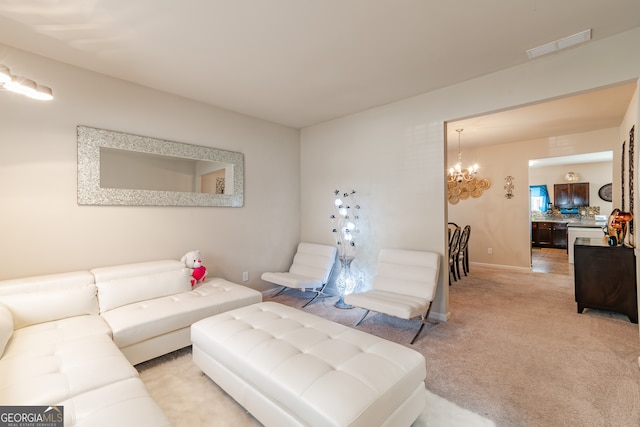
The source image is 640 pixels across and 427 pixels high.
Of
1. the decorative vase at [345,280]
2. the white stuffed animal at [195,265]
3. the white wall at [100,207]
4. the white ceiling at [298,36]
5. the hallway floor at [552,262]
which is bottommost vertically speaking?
the hallway floor at [552,262]

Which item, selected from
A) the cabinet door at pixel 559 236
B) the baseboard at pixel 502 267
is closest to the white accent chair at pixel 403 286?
the baseboard at pixel 502 267

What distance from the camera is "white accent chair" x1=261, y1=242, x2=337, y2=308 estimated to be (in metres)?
3.73

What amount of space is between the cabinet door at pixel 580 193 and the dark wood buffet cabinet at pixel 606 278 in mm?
6806

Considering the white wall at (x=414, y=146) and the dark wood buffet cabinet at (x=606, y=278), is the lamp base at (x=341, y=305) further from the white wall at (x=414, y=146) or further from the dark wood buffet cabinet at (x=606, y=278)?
the dark wood buffet cabinet at (x=606, y=278)

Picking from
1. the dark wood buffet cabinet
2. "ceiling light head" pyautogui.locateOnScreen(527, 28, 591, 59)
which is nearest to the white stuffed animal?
"ceiling light head" pyautogui.locateOnScreen(527, 28, 591, 59)

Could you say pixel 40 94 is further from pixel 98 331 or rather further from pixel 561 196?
pixel 561 196

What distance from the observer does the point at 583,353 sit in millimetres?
2408

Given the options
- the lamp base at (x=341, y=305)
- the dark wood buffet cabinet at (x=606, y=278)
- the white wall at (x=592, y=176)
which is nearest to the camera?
the dark wood buffet cabinet at (x=606, y=278)

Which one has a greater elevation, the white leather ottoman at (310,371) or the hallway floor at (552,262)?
→ the white leather ottoman at (310,371)

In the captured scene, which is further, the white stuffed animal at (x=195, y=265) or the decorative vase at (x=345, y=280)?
the decorative vase at (x=345, y=280)

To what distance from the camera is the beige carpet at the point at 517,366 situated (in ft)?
5.65

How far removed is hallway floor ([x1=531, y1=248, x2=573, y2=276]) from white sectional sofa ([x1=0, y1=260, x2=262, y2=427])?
19.5ft

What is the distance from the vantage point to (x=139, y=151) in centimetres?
304

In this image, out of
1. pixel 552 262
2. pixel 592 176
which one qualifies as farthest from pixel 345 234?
pixel 592 176
